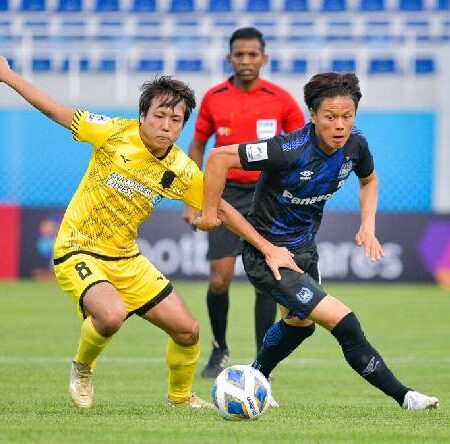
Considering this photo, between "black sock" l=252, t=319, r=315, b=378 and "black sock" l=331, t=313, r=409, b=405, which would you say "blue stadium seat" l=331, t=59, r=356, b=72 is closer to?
"black sock" l=252, t=319, r=315, b=378

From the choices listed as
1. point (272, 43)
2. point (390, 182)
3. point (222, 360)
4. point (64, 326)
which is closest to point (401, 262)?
point (390, 182)

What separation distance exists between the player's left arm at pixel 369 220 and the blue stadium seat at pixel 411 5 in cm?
1686

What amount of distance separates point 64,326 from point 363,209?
683 centimetres

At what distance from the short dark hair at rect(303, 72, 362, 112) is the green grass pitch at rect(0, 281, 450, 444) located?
5.49 ft

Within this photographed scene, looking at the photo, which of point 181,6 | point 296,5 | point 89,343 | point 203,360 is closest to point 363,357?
point 89,343

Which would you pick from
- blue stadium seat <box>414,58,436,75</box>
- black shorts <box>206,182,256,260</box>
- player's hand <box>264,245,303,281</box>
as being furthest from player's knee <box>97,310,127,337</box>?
blue stadium seat <box>414,58,436,75</box>

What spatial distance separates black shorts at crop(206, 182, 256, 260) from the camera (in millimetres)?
9305

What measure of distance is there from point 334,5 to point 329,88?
57.3ft

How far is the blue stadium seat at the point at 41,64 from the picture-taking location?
22.0 m

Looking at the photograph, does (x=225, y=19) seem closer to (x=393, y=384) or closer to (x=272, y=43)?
(x=272, y=43)

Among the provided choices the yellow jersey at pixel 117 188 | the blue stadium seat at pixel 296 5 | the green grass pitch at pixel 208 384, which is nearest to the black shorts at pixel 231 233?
the green grass pitch at pixel 208 384

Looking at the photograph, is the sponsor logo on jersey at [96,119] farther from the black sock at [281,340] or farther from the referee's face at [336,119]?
the black sock at [281,340]

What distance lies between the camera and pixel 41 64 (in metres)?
A: 22.3

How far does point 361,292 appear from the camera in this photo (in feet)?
60.2
